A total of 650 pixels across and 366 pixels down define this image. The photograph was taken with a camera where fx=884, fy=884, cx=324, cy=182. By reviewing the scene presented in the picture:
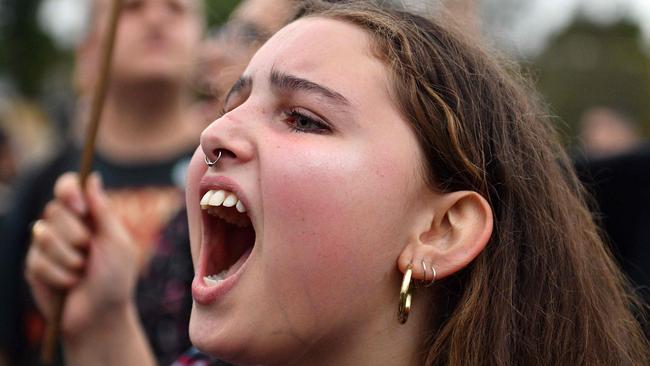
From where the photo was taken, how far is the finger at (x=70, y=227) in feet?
7.95

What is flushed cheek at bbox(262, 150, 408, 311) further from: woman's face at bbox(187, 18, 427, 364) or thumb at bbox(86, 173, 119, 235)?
thumb at bbox(86, 173, 119, 235)

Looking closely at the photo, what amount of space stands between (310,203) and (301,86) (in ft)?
0.88

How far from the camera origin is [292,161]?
5.57 feet

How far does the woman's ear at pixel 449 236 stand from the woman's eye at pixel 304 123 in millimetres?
277

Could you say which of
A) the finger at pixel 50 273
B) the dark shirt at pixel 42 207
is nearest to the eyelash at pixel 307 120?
the finger at pixel 50 273

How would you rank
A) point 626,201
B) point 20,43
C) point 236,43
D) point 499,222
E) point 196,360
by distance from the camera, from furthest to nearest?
1. point 20,43
2. point 626,201
3. point 236,43
4. point 196,360
5. point 499,222

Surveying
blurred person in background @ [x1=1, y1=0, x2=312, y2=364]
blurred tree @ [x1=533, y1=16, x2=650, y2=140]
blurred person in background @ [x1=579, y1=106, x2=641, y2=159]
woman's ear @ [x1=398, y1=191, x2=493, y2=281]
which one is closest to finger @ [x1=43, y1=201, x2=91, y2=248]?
blurred person in background @ [x1=1, y1=0, x2=312, y2=364]

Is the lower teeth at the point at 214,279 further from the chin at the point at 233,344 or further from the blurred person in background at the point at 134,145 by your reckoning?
the blurred person in background at the point at 134,145

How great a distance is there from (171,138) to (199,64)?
47cm

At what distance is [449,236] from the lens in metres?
1.82

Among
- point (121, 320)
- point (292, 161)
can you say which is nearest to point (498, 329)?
point (292, 161)

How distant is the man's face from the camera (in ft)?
12.9

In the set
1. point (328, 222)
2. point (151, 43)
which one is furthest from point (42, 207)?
point (328, 222)

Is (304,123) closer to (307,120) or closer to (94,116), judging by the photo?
(307,120)
